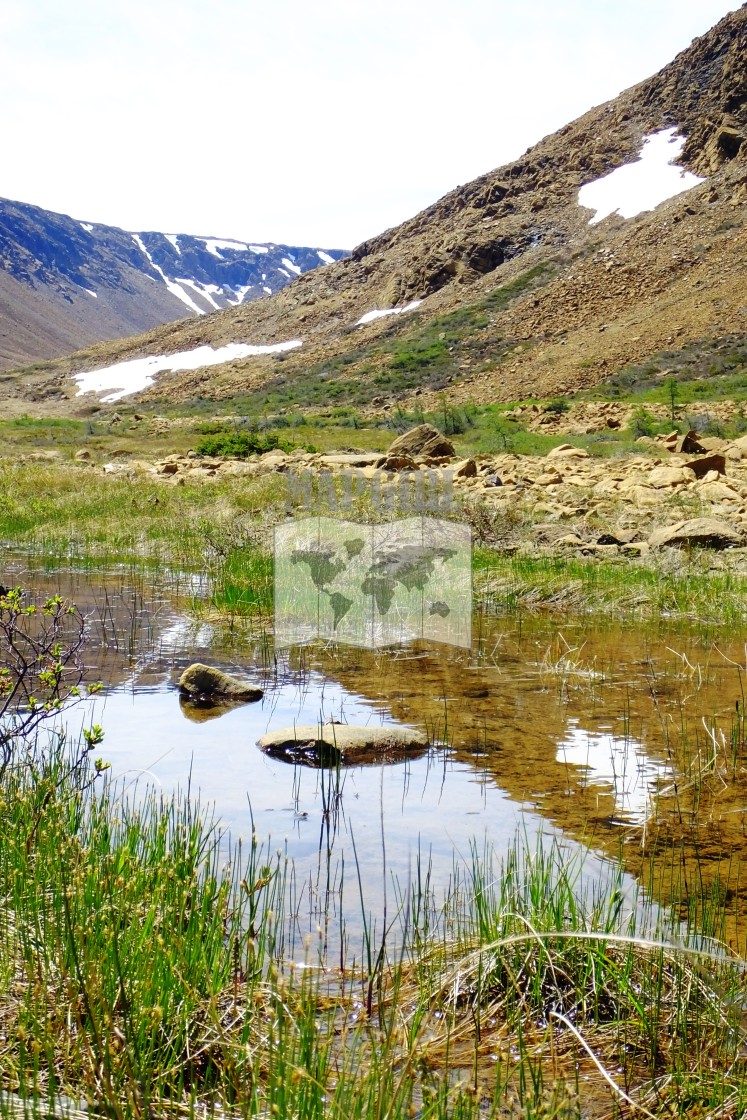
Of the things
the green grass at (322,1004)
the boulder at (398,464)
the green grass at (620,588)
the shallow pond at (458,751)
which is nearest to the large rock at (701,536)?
the green grass at (620,588)

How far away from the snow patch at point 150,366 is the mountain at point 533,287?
1.92ft

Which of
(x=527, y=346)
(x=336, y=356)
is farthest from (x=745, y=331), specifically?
(x=336, y=356)

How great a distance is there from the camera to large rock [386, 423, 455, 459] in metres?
21.7

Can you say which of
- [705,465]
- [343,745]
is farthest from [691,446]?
[343,745]

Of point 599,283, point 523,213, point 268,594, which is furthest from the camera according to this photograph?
point 523,213

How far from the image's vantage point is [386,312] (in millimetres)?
74375

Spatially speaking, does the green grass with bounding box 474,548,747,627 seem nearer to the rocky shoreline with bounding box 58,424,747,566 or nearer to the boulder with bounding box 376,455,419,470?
the rocky shoreline with bounding box 58,424,747,566

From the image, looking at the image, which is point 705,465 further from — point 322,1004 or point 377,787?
point 322,1004

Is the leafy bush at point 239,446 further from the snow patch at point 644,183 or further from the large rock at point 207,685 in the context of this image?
the snow patch at point 644,183

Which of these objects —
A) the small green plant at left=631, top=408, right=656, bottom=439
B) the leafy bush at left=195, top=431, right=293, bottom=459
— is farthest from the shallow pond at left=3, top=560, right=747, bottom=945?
the small green plant at left=631, top=408, right=656, bottom=439

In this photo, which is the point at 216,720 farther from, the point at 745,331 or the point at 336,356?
the point at 336,356

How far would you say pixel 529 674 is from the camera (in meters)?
7.23

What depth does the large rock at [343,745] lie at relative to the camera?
17.2 ft

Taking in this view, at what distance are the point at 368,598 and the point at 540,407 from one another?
26581mm
